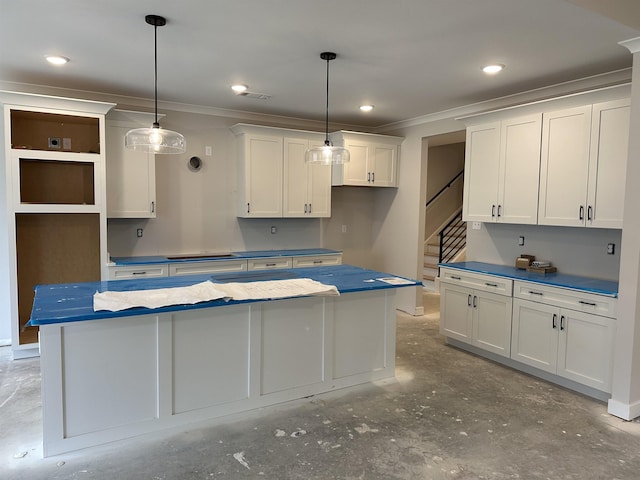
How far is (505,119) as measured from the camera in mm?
4074

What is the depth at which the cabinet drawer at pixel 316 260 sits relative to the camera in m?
5.19

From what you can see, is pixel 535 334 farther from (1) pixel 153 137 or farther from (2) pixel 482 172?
(1) pixel 153 137

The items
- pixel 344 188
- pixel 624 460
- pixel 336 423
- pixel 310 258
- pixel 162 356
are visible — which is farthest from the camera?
pixel 344 188

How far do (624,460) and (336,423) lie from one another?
1697 mm

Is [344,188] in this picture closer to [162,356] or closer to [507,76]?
[507,76]

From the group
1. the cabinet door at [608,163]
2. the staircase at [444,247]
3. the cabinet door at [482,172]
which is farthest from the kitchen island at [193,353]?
the staircase at [444,247]

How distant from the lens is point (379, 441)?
2643 mm

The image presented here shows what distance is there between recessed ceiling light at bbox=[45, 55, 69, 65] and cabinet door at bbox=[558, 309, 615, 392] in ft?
14.5

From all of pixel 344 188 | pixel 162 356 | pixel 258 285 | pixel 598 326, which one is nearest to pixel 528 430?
pixel 598 326

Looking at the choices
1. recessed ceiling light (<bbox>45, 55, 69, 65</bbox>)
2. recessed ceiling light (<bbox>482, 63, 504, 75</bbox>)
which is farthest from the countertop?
recessed ceiling light (<bbox>482, 63, 504, 75</bbox>)

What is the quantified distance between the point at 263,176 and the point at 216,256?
3.57ft

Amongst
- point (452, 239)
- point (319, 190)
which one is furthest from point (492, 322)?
point (452, 239)

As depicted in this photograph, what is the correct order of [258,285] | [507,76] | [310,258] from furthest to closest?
[310,258] → [507,76] → [258,285]

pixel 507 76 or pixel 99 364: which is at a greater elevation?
pixel 507 76
